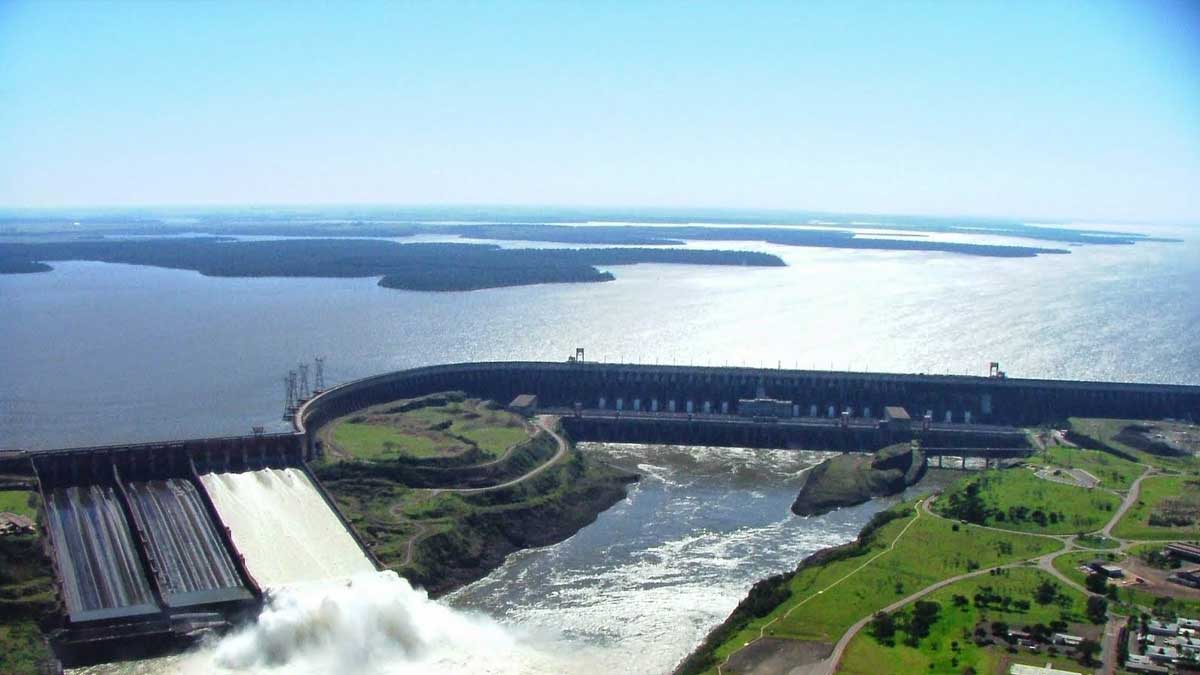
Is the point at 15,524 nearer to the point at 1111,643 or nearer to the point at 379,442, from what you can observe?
the point at 379,442

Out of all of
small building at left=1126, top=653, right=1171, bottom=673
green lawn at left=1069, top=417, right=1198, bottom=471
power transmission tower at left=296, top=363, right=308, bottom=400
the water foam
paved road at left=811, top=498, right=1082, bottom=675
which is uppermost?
power transmission tower at left=296, top=363, right=308, bottom=400

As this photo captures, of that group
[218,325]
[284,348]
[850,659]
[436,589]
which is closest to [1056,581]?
[850,659]

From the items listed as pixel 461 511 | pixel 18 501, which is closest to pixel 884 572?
pixel 461 511

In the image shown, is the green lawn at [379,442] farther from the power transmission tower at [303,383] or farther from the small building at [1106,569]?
the small building at [1106,569]

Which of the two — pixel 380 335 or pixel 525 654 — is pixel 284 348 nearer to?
pixel 380 335

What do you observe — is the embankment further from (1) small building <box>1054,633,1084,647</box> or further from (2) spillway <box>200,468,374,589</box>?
(2) spillway <box>200,468,374,589</box>

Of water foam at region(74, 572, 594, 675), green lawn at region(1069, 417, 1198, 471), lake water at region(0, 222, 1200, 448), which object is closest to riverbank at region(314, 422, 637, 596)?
water foam at region(74, 572, 594, 675)
